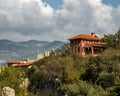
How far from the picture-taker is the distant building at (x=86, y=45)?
8688cm

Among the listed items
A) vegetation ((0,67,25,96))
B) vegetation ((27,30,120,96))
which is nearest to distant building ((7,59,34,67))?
vegetation ((27,30,120,96))

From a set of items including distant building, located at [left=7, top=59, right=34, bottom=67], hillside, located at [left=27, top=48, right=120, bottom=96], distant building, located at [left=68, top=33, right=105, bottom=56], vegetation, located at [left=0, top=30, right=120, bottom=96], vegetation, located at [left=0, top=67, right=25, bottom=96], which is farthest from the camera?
distant building, located at [left=7, top=59, right=34, bottom=67]

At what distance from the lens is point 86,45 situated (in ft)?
292

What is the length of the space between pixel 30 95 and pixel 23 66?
117ft

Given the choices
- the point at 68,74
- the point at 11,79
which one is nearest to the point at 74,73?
the point at 68,74

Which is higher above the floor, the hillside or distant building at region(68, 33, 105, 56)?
distant building at region(68, 33, 105, 56)

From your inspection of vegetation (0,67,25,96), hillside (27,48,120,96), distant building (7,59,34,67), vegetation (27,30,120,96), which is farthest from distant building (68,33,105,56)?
vegetation (0,67,25,96)

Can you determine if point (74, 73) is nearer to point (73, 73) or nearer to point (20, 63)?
point (73, 73)

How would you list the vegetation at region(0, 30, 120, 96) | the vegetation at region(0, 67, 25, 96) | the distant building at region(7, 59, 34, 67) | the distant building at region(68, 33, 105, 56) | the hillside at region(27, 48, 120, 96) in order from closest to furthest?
the hillside at region(27, 48, 120, 96)
the vegetation at region(0, 30, 120, 96)
the vegetation at region(0, 67, 25, 96)
the distant building at region(68, 33, 105, 56)
the distant building at region(7, 59, 34, 67)

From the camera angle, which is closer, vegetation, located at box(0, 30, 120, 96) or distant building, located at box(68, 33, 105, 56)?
vegetation, located at box(0, 30, 120, 96)

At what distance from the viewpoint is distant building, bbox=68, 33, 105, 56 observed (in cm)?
8688

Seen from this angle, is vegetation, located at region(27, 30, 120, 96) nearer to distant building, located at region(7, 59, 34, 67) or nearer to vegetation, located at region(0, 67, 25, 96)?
vegetation, located at region(0, 67, 25, 96)

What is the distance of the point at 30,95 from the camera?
216 feet

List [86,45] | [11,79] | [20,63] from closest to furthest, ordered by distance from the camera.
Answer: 1. [11,79]
2. [86,45]
3. [20,63]
